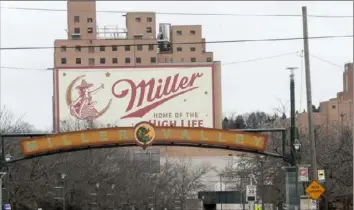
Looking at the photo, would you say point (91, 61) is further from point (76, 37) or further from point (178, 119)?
point (178, 119)

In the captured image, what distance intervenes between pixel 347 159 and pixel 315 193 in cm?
1732

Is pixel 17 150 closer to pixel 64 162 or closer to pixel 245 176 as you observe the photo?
pixel 64 162

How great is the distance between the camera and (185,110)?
13550 cm

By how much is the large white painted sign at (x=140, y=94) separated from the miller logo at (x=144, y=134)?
96.9 metres

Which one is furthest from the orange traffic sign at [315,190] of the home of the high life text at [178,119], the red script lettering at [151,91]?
the red script lettering at [151,91]

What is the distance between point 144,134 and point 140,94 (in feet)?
344

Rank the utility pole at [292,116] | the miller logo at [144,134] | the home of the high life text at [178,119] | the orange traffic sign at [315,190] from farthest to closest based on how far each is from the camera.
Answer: the home of the high life text at [178,119] → the miller logo at [144,134] → the utility pole at [292,116] → the orange traffic sign at [315,190]

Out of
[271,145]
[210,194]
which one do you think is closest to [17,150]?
[271,145]

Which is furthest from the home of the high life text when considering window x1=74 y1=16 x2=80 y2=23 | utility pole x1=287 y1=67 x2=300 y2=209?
utility pole x1=287 y1=67 x2=300 y2=209

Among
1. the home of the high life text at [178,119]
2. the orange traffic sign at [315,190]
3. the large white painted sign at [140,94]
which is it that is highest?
the large white painted sign at [140,94]

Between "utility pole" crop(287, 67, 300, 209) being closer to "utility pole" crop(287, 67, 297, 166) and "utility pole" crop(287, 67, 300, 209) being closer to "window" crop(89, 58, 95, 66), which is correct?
"utility pole" crop(287, 67, 297, 166)

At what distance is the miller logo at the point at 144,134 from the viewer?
113 feet

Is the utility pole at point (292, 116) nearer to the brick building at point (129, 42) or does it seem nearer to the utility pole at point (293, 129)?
the utility pole at point (293, 129)

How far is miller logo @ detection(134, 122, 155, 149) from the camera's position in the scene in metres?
34.6
